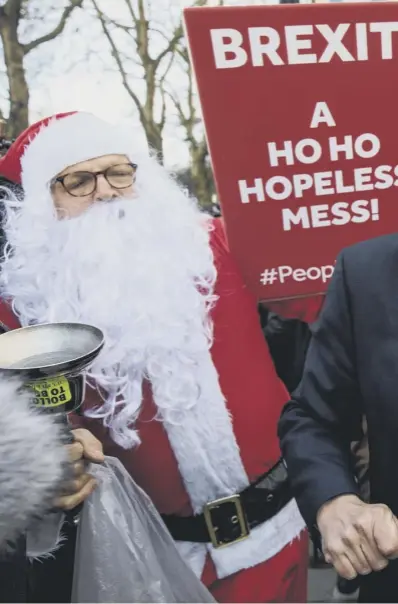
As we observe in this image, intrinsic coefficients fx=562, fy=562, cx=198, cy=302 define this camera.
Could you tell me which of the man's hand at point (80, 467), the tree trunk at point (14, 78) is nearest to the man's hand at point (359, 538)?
the man's hand at point (80, 467)

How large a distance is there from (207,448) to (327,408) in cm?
40

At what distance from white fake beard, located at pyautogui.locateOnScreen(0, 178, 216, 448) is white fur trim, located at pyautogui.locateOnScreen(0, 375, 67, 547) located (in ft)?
1.50

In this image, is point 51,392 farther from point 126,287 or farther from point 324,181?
point 324,181

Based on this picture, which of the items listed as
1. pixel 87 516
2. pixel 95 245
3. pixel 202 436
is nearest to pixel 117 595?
pixel 87 516

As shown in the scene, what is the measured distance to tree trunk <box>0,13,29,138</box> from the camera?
207 cm

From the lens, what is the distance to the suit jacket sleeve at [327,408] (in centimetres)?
86

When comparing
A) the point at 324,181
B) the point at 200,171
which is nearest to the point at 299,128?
the point at 324,181

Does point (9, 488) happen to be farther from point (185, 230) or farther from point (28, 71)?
point (28, 71)

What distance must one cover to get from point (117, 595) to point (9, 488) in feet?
1.40

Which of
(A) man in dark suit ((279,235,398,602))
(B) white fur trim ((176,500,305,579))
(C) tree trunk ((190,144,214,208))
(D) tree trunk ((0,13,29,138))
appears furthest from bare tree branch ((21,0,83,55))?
(B) white fur trim ((176,500,305,579))

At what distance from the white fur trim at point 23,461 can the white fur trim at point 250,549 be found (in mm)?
643

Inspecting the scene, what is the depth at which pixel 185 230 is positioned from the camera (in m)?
1.43

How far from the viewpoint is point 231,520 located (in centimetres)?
123

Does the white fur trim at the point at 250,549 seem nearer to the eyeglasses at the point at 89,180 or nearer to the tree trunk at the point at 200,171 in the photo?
the eyeglasses at the point at 89,180
